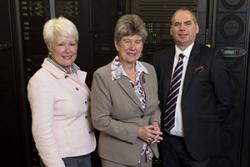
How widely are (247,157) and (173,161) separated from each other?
0.73 m

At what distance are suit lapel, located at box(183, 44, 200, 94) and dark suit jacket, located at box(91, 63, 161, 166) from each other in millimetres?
267

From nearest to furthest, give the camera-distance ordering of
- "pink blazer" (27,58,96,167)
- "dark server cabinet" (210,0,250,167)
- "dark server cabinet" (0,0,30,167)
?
"pink blazer" (27,58,96,167) < "dark server cabinet" (210,0,250,167) < "dark server cabinet" (0,0,30,167)

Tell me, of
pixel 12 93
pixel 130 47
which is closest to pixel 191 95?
pixel 130 47

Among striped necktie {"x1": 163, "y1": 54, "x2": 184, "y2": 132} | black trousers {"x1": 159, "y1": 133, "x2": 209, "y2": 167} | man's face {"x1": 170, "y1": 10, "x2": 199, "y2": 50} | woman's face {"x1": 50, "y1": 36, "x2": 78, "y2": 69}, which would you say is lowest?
black trousers {"x1": 159, "y1": 133, "x2": 209, "y2": 167}

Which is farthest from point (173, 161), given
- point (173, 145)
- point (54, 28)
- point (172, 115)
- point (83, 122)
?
point (54, 28)

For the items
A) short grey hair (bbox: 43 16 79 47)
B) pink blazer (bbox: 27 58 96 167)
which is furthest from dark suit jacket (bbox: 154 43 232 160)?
short grey hair (bbox: 43 16 79 47)

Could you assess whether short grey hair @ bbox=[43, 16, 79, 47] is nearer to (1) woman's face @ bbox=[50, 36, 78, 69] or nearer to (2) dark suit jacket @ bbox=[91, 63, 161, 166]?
(1) woman's face @ bbox=[50, 36, 78, 69]

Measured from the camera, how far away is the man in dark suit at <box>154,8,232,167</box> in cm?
191

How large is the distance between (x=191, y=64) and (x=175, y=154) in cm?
54

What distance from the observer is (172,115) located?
6.45ft

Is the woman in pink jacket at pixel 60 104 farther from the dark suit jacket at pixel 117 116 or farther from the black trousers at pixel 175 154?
the black trousers at pixel 175 154

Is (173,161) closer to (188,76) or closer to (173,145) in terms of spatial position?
(173,145)

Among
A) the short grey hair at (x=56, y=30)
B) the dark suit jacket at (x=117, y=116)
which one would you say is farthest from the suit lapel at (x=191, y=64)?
the short grey hair at (x=56, y=30)

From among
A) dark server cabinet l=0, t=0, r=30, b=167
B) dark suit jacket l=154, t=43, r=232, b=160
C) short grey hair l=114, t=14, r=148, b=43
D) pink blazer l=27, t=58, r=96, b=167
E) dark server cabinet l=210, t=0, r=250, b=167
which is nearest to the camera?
pink blazer l=27, t=58, r=96, b=167
